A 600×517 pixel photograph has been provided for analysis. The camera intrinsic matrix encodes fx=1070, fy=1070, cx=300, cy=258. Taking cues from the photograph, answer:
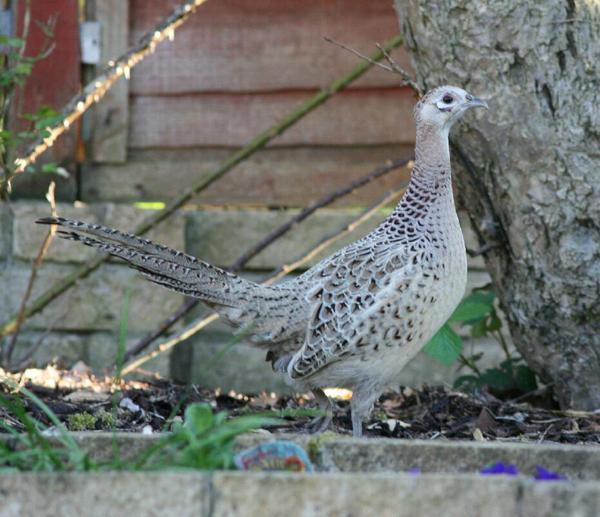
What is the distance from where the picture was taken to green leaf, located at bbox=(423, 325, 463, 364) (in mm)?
4703

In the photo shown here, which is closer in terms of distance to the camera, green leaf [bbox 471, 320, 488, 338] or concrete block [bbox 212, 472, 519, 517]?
concrete block [bbox 212, 472, 519, 517]

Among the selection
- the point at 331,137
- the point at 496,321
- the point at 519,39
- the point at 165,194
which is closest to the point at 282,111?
the point at 331,137

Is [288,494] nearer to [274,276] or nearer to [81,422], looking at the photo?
[81,422]

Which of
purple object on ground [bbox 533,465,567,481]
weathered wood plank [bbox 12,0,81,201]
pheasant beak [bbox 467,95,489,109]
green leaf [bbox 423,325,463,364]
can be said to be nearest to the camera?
purple object on ground [bbox 533,465,567,481]

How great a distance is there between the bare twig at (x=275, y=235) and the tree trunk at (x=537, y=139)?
48.1 inches

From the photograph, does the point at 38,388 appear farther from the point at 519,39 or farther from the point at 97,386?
the point at 519,39

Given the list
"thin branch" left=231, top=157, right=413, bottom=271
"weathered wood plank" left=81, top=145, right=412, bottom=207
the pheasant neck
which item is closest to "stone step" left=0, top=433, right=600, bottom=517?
the pheasant neck

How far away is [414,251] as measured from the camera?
392cm

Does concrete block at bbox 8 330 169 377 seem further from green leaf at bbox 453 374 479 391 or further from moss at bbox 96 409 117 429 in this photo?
moss at bbox 96 409 117 429

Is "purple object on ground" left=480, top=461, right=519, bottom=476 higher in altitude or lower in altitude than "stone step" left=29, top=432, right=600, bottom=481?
higher

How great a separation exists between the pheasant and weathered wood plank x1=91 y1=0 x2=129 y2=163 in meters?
2.56

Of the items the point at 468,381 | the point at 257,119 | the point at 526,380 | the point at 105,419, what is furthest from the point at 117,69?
the point at 526,380

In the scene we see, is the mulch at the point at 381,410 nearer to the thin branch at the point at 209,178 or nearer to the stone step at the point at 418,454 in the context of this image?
the thin branch at the point at 209,178

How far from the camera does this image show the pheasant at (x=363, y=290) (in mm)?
3879
